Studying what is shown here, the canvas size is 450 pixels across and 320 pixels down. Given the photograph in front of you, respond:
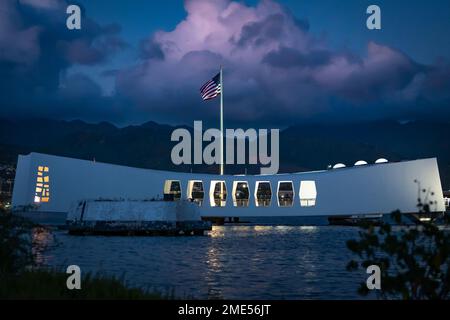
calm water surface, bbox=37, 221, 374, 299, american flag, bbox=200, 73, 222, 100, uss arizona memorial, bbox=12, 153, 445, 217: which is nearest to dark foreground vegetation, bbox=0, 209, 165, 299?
calm water surface, bbox=37, 221, 374, 299

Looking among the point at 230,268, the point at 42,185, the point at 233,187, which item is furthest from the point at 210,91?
the point at 230,268

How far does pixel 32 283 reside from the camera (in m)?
13.8

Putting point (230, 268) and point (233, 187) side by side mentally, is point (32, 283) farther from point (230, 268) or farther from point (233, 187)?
point (233, 187)

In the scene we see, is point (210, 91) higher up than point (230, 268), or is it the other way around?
point (210, 91)

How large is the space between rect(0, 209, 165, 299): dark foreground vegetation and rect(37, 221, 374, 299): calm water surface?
929 millimetres

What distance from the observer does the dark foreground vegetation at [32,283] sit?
12.8 metres

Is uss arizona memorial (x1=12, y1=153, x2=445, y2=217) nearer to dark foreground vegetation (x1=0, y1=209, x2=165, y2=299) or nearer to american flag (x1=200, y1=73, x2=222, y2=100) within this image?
american flag (x1=200, y1=73, x2=222, y2=100)

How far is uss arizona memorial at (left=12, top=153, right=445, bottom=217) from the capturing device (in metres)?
76.9

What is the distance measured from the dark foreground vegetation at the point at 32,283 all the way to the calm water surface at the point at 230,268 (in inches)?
36.6

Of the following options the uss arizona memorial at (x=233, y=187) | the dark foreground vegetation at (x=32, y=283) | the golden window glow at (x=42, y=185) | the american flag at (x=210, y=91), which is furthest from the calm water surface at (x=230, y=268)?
the golden window glow at (x=42, y=185)

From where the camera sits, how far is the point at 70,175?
7781 cm

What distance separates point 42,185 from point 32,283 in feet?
214

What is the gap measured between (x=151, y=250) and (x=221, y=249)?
4759 millimetres
